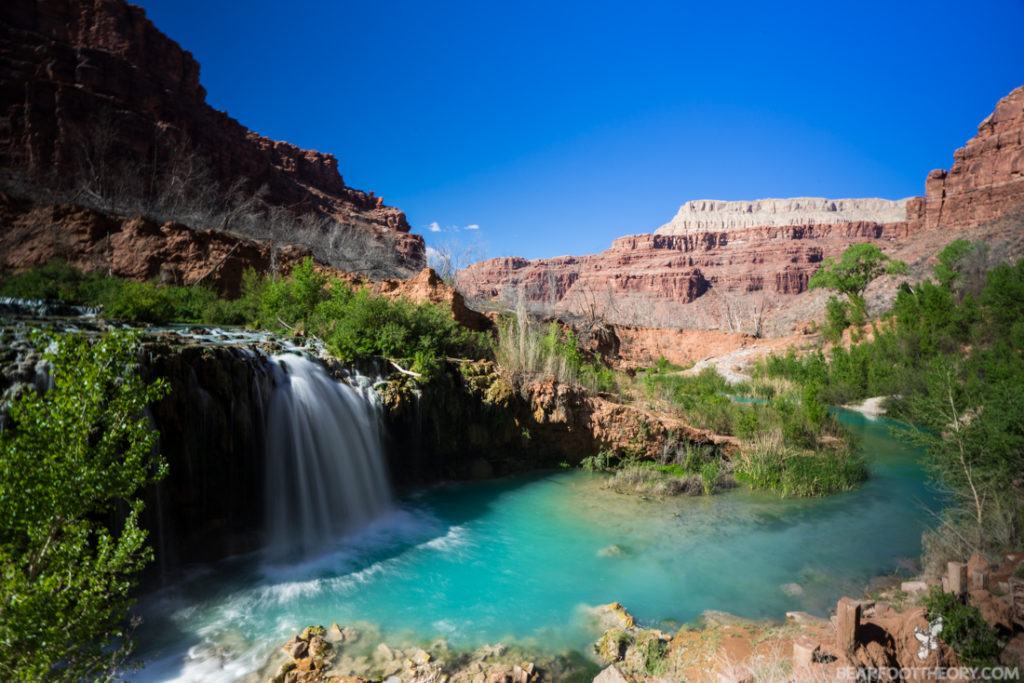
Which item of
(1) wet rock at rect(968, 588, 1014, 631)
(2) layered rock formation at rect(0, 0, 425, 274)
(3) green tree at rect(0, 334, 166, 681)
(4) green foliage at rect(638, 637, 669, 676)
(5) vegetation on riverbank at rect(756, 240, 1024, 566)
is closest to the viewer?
(3) green tree at rect(0, 334, 166, 681)

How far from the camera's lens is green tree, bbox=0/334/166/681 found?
8.00 ft

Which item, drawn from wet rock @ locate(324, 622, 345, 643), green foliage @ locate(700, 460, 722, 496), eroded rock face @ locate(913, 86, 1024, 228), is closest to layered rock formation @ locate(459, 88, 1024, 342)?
eroded rock face @ locate(913, 86, 1024, 228)

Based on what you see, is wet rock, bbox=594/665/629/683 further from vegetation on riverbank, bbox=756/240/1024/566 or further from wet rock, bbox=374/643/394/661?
vegetation on riverbank, bbox=756/240/1024/566

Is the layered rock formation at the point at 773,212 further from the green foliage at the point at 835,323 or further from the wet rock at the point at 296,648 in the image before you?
the wet rock at the point at 296,648

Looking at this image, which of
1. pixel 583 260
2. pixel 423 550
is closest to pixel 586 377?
pixel 423 550

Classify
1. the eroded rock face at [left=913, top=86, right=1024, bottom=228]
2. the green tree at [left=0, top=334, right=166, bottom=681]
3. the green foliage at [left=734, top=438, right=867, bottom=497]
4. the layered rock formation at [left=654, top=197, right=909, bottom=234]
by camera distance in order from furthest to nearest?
the layered rock formation at [left=654, top=197, right=909, bottom=234]
the eroded rock face at [left=913, top=86, right=1024, bottom=228]
the green foliage at [left=734, top=438, right=867, bottom=497]
the green tree at [left=0, top=334, right=166, bottom=681]

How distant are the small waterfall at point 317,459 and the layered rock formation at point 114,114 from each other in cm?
1256

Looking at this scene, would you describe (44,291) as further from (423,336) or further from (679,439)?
(679,439)

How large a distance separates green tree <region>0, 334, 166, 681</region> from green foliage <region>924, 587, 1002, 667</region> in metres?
5.21

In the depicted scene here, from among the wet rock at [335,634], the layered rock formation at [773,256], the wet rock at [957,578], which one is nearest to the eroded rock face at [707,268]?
the layered rock formation at [773,256]

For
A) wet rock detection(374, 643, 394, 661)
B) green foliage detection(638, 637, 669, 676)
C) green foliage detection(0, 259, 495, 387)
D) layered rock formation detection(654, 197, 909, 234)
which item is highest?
layered rock formation detection(654, 197, 909, 234)

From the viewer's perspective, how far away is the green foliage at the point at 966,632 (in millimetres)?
3338

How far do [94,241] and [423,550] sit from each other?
12370mm

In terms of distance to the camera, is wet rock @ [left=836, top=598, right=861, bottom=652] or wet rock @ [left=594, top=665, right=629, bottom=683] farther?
wet rock @ [left=594, top=665, right=629, bottom=683]
